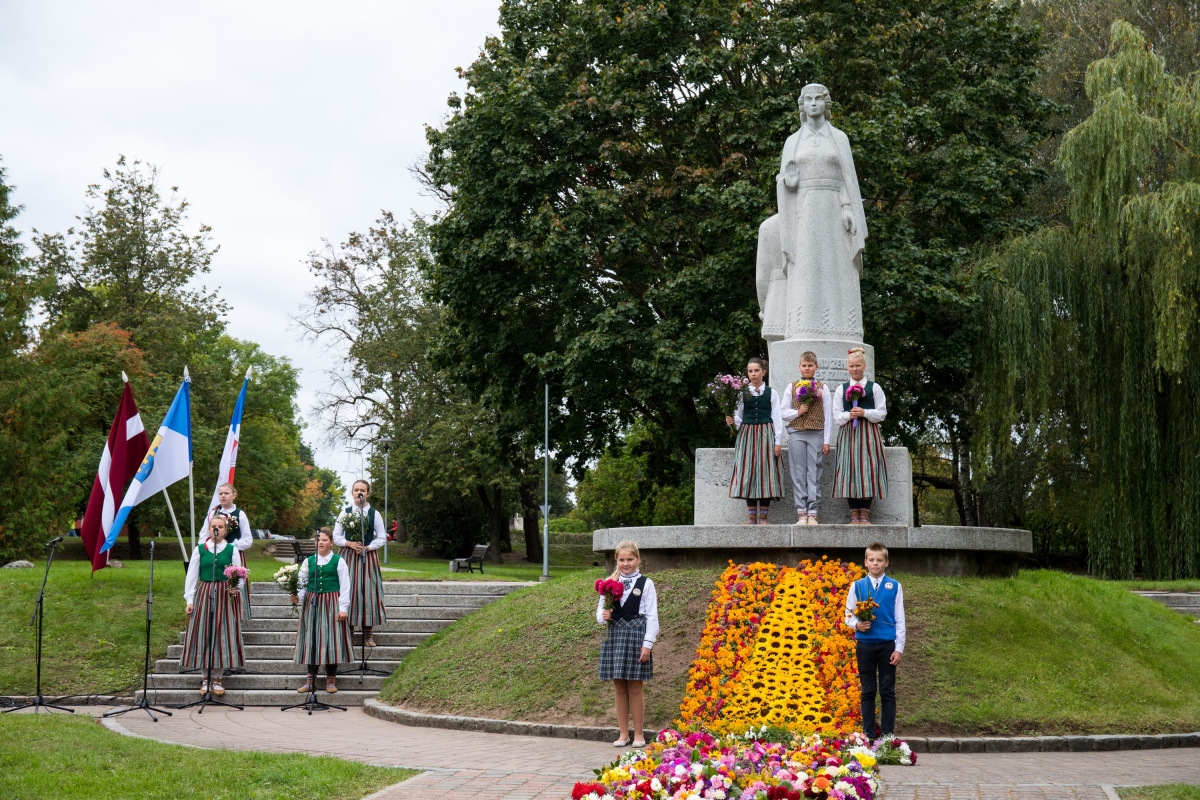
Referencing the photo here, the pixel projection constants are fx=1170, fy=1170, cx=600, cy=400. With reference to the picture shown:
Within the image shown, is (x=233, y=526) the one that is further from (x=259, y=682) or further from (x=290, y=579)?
(x=259, y=682)


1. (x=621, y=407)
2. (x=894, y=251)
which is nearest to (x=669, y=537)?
(x=894, y=251)

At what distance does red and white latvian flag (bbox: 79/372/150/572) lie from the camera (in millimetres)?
15461

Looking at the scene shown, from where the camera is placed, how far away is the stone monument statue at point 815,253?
43.8 ft

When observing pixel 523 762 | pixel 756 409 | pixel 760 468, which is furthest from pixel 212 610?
pixel 756 409

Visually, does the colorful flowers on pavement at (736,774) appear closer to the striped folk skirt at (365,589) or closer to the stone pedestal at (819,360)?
the stone pedestal at (819,360)

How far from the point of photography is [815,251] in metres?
13.5

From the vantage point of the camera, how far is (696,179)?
22.3 m

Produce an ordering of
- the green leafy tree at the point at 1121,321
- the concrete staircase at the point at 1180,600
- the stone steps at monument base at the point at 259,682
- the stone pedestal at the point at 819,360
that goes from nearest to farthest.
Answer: the stone pedestal at the point at 819,360
the stone steps at monument base at the point at 259,682
the concrete staircase at the point at 1180,600
the green leafy tree at the point at 1121,321

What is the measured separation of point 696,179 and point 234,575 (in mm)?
12286

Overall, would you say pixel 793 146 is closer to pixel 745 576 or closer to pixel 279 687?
pixel 745 576

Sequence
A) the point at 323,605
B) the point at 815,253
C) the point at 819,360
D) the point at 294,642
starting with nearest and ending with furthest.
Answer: the point at 819,360 → the point at 815,253 → the point at 323,605 → the point at 294,642

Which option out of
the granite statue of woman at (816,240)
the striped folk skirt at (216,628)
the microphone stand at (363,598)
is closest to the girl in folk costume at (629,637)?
the granite statue of woman at (816,240)

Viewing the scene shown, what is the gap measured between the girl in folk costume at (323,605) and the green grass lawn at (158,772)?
15.0 feet

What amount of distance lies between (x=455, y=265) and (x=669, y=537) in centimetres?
1299
